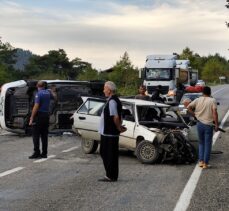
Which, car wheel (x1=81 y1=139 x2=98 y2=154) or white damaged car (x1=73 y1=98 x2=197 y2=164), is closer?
white damaged car (x1=73 y1=98 x2=197 y2=164)

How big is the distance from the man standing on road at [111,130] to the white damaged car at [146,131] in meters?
2.23

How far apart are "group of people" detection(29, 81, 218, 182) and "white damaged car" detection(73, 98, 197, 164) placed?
2.17ft

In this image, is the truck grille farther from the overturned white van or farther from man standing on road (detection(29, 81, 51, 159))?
man standing on road (detection(29, 81, 51, 159))

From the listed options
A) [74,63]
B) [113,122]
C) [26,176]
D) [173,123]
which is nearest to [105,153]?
[113,122]

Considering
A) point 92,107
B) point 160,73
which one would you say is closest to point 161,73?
point 160,73

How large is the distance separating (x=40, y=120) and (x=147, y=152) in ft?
8.88

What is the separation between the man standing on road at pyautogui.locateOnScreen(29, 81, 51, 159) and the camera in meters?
12.6

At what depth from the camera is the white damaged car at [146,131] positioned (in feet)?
38.5

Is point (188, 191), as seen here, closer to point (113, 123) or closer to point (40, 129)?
point (113, 123)

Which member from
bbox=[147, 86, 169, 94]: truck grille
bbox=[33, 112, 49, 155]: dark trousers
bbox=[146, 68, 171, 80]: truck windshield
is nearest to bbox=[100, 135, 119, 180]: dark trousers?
bbox=[33, 112, 49, 155]: dark trousers

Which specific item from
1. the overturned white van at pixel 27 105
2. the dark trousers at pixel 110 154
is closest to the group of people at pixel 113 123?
the dark trousers at pixel 110 154

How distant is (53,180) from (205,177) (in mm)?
Result: 2810

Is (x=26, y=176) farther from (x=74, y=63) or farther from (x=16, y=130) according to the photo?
(x=74, y=63)

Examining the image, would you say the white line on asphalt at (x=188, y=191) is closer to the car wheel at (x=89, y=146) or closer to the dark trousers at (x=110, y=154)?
the dark trousers at (x=110, y=154)
